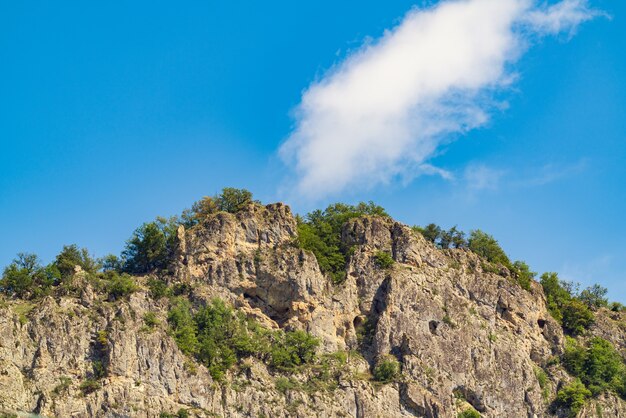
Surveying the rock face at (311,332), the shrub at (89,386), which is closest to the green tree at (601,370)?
→ the rock face at (311,332)

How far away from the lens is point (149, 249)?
13938cm

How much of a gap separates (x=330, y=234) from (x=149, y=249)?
23120mm

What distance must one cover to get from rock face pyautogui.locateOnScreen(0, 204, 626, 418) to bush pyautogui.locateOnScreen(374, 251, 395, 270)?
776 mm

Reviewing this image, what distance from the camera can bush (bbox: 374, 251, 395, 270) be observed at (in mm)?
137625

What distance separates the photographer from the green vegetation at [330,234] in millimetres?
137875

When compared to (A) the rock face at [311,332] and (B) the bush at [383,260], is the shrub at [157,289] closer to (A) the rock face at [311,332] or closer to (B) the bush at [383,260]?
(A) the rock face at [311,332]

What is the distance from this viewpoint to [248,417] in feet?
385

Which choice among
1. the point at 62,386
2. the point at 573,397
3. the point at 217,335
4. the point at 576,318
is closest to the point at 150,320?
the point at 217,335

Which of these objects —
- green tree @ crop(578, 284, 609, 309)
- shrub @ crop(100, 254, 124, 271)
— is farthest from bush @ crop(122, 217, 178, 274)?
green tree @ crop(578, 284, 609, 309)

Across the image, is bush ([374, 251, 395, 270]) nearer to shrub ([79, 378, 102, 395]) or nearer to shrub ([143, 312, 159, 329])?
shrub ([143, 312, 159, 329])

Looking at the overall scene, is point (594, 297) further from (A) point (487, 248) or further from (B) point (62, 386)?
(B) point (62, 386)

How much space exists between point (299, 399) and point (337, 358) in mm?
9035

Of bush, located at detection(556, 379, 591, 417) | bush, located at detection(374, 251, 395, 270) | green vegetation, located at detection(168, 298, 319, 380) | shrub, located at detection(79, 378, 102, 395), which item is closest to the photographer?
shrub, located at detection(79, 378, 102, 395)

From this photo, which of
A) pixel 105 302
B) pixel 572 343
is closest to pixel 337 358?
pixel 105 302
